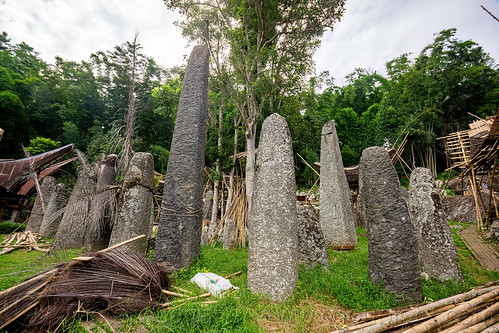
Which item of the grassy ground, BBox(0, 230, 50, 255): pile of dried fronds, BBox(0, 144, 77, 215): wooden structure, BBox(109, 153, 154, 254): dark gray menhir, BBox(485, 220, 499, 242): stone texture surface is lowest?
the grassy ground

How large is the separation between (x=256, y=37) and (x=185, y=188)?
10460 mm

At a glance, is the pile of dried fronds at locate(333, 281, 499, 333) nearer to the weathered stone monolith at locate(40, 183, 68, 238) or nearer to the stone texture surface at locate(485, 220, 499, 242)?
the stone texture surface at locate(485, 220, 499, 242)

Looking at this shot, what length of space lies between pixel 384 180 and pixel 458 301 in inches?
70.8

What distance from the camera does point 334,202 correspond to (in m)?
8.15

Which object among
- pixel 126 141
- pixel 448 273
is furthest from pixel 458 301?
pixel 126 141

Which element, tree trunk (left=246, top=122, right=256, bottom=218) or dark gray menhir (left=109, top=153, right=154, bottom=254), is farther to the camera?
tree trunk (left=246, top=122, right=256, bottom=218)

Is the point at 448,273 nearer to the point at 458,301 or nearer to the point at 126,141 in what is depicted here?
the point at 458,301

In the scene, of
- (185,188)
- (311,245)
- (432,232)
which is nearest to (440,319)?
(311,245)

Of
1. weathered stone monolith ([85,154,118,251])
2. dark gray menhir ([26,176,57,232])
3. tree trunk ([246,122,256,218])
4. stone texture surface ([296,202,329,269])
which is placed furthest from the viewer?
dark gray menhir ([26,176,57,232])

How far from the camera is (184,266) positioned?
14.2ft

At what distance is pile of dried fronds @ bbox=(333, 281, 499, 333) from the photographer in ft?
6.94

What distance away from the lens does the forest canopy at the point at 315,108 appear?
1850cm

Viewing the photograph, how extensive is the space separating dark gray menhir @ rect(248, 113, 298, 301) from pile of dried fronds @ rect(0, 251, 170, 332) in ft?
5.00

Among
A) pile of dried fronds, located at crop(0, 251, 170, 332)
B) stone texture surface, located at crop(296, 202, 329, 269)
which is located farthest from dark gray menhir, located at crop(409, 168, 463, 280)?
pile of dried fronds, located at crop(0, 251, 170, 332)
